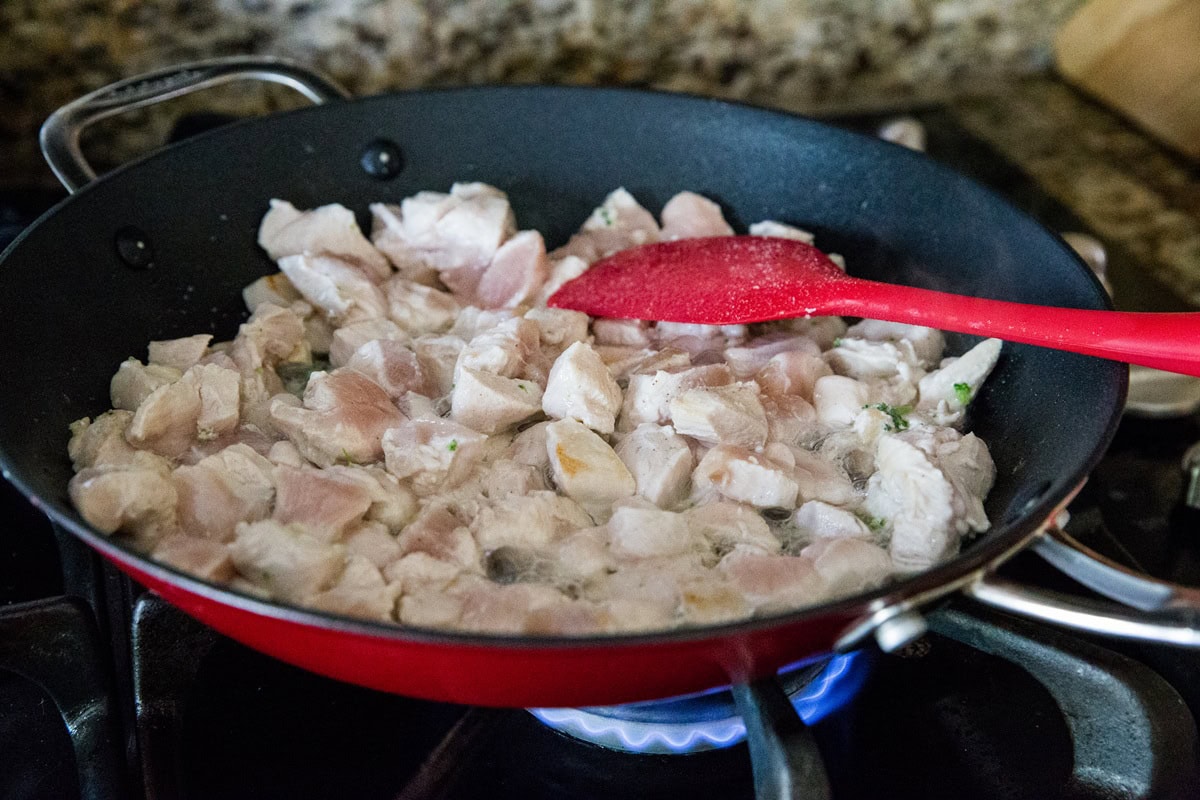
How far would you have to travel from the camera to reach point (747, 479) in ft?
3.60

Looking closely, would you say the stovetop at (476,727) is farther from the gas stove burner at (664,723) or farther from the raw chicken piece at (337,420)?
the raw chicken piece at (337,420)

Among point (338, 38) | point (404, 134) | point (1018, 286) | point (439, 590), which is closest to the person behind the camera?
point (439, 590)

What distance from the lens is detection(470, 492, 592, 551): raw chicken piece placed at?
3.41 feet

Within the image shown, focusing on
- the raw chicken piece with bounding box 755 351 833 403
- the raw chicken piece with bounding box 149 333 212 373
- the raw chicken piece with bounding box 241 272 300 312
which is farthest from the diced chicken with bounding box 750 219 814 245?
the raw chicken piece with bounding box 149 333 212 373

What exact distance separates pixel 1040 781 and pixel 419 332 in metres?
0.93

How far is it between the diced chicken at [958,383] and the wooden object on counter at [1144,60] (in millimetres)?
1100

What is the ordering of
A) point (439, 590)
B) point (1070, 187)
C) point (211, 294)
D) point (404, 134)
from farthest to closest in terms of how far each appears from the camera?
point (1070, 187) → point (404, 134) → point (211, 294) → point (439, 590)

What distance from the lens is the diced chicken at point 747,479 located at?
1095 millimetres

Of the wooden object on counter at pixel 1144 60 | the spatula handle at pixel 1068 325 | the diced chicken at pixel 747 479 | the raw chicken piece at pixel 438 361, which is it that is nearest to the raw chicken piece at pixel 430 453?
the raw chicken piece at pixel 438 361

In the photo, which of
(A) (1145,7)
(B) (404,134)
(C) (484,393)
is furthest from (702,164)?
(A) (1145,7)

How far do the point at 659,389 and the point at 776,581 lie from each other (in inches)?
12.9

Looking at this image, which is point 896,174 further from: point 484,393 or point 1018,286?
point 484,393

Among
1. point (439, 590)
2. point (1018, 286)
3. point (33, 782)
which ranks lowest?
point (33, 782)

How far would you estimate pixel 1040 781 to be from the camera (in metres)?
1.05
